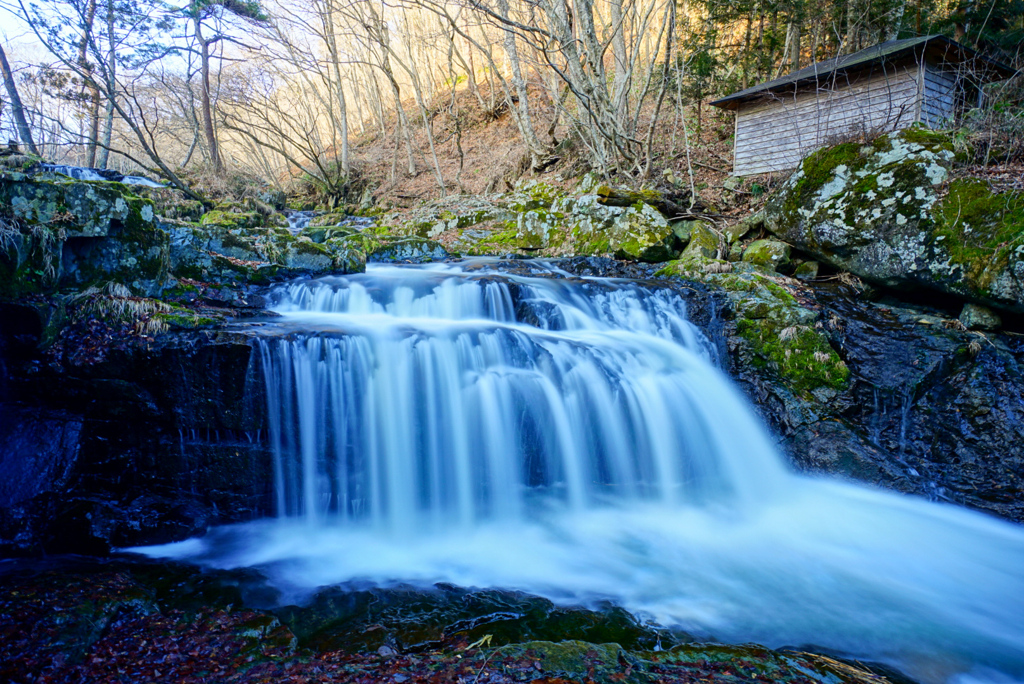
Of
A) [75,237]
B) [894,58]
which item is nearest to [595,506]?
[75,237]

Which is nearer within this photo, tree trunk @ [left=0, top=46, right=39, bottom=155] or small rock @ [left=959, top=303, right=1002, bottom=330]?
small rock @ [left=959, top=303, right=1002, bottom=330]

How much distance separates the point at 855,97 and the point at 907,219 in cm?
832

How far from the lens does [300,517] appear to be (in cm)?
480

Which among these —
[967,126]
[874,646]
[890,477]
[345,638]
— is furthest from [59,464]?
[967,126]

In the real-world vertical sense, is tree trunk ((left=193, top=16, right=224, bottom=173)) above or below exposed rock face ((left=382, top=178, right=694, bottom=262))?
above

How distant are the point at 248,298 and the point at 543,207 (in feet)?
23.6

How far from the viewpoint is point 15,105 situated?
1145 cm

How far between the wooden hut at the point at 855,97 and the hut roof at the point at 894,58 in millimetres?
20

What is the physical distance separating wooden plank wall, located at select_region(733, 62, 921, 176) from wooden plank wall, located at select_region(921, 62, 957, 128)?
305 millimetres

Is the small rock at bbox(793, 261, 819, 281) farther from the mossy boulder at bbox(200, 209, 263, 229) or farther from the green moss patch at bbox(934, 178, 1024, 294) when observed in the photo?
the mossy boulder at bbox(200, 209, 263, 229)

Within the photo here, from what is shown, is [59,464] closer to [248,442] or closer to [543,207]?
[248,442]

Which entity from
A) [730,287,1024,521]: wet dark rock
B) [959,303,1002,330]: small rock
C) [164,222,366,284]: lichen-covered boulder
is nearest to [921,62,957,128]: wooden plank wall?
[959,303,1002,330]: small rock

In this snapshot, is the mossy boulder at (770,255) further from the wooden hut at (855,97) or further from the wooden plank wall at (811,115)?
the wooden plank wall at (811,115)

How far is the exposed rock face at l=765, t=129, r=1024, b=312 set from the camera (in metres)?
6.12
